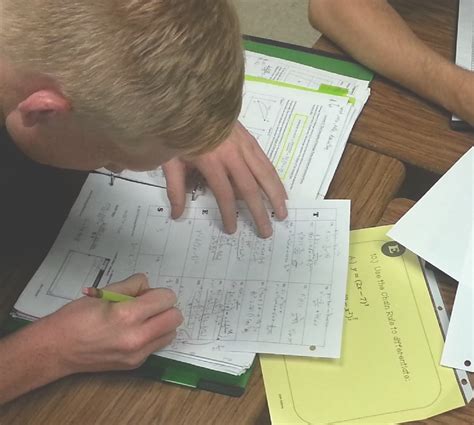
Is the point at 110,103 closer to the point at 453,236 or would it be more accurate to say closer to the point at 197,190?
the point at 197,190

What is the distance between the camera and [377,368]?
82 centimetres

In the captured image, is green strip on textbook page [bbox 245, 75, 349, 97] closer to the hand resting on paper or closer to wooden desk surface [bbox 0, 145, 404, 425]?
the hand resting on paper

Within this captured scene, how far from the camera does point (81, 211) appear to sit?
3.20 feet

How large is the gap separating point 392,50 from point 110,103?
0.53 m

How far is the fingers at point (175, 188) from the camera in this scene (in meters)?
0.96

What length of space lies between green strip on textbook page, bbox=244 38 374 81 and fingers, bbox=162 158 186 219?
0.82ft

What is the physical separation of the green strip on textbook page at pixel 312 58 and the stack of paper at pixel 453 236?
0.69 ft

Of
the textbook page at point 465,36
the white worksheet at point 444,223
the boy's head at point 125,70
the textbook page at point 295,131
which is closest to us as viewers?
the boy's head at point 125,70

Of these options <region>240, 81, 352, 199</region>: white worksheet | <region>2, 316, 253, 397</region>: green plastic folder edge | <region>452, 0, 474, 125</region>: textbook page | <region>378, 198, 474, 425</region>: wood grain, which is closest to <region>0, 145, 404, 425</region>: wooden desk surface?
<region>2, 316, 253, 397</region>: green plastic folder edge

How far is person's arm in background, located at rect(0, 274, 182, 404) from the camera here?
819mm

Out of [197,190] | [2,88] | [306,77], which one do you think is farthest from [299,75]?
[2,88]

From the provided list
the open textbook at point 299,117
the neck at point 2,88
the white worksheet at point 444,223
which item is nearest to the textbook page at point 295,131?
the open textbook at point 299,117

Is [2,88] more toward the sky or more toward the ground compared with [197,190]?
more toward the sky

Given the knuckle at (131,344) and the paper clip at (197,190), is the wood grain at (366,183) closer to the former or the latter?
the paper clip at (197,190)
